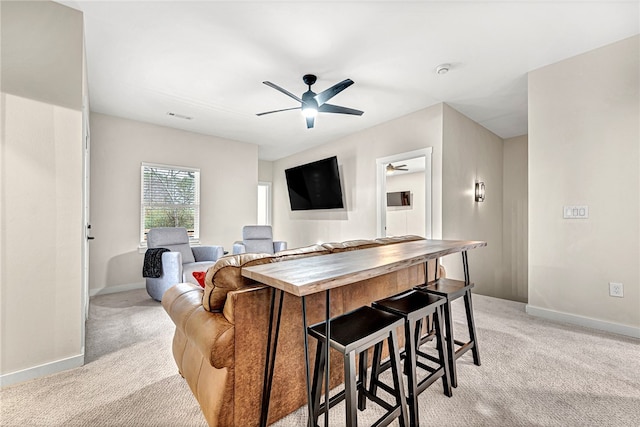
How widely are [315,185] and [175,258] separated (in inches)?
123

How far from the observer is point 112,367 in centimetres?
204

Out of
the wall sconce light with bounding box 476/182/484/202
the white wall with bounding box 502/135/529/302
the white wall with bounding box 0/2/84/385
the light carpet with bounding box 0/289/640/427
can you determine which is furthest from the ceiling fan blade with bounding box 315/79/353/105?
the white wall with bounding box 502/135/529/302

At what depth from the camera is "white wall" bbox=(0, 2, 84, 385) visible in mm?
1843

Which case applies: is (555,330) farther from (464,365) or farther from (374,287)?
(374,287)

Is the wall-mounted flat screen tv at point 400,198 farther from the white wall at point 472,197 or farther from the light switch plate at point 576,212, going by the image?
the light switch plate at point 576,212

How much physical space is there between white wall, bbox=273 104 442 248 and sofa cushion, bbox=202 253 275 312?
307 centimetres

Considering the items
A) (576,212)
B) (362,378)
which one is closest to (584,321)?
(576,212)

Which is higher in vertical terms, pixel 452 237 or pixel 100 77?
pixel 100 77

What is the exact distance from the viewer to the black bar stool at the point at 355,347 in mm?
1160

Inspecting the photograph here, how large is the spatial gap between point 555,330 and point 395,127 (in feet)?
10.4

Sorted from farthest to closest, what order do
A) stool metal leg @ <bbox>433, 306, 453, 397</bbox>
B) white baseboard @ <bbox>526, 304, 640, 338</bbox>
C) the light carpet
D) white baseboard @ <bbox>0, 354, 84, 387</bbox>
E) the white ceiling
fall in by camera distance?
white baseboard @ <bbox>526, 304, 640, 338</bbox>
the white ceiling
white baseboard @ <bbox>0, 354, 84, 387</bbox>
stool metal leg @ <bbox>433, 306, 453, 397</bbox>
the light carpet

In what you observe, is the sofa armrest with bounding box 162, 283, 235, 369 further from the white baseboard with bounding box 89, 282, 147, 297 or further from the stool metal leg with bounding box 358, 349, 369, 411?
the white baseboard with bounding box 89, 282, 147, 297

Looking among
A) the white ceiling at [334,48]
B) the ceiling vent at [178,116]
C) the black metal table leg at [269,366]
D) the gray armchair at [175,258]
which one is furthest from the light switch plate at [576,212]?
the ceiling vent at [178,116]

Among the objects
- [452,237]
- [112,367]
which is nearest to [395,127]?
[452,237]
